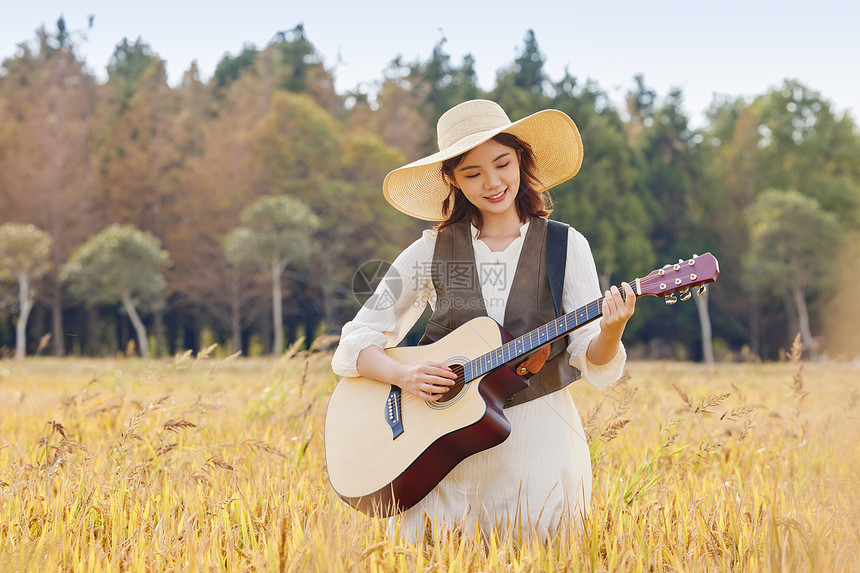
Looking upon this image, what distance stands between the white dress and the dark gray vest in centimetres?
4

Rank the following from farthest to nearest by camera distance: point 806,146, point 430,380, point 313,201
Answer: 1. point 806,146
2. point 313,201
3. point 430,380

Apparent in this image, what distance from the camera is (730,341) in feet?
107

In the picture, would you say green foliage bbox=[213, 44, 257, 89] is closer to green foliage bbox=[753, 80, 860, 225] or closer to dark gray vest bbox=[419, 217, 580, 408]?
green foliage bbox=[753, 80, 860, 225]

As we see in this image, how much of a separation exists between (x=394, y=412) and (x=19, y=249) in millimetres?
23031

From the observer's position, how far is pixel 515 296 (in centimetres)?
228

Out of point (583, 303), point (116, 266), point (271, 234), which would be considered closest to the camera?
point (583, 303)

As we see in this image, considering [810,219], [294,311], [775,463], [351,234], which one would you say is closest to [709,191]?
[810,219]

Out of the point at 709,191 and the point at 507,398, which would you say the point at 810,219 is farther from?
the point at 507,398

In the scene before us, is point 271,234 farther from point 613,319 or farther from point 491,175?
point 613,319

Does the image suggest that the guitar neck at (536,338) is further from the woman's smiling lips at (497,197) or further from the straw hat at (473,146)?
the straw hat at (473,146)

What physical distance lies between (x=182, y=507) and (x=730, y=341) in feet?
110

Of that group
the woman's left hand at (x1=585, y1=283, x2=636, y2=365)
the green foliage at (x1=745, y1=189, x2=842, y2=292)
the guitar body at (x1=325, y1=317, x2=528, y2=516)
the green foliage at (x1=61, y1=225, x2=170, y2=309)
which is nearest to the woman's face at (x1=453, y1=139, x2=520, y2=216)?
the guitar body at (x1=325, y1=317, x2=528, y2=516)

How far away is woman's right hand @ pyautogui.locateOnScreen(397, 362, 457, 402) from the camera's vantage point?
2.18 metres

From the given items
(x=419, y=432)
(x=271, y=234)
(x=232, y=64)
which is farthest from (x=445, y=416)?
(x=232, y=64)
